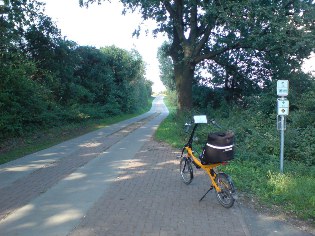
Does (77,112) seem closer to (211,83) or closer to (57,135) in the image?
(57,135)

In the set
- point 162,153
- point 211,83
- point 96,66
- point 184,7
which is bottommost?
point 162,153

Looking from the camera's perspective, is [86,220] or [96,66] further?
[96,66]

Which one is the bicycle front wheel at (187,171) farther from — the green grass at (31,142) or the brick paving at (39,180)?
the green grass at (31,142)

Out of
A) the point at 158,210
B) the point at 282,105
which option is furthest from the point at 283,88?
the point at 158,210

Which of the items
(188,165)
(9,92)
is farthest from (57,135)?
(188,165)

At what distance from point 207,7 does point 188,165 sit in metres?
11.6

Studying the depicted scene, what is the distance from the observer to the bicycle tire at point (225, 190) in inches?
243

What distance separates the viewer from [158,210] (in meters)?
6.19

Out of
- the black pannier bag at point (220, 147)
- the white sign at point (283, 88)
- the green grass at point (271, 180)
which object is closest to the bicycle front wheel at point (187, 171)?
Answer: the green grass at point (271, 180)

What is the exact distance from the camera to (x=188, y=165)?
26.6ft

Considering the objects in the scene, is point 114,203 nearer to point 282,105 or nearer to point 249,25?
point 282,105

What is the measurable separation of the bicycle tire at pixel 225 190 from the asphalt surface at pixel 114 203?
0.13 metres

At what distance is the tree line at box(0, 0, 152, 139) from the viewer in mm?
16328

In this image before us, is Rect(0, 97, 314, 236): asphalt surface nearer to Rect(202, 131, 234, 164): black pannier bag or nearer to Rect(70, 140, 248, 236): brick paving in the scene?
Rect(70, 140, 248, 236): brick paving
